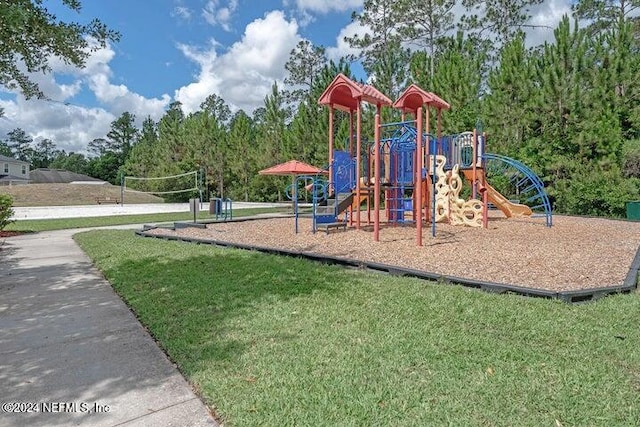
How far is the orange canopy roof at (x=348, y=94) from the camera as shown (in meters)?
10.1

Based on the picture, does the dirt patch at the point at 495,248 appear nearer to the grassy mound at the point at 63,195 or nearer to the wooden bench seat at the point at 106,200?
the wooden bench seat at the point at 106,200

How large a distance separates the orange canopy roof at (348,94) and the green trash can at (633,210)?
383 inches

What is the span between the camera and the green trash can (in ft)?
45.6

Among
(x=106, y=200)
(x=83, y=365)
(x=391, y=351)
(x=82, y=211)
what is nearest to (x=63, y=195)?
(x=106, y=200)

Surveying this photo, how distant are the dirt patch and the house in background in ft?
181

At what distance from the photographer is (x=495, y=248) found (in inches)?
295

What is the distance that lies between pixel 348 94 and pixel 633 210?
427 inches

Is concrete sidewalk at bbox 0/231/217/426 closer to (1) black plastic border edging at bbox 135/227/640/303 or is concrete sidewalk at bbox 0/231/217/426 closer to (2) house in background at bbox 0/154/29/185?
(1) black plastic border edging at bbox 135/227/640/303

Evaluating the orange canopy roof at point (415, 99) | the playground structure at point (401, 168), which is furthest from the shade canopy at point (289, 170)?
the orange canopy roof at point (415, 99)

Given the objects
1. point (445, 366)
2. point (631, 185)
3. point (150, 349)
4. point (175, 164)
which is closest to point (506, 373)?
point (445, 366)

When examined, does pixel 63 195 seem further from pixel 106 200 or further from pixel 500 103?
pixel 500 103

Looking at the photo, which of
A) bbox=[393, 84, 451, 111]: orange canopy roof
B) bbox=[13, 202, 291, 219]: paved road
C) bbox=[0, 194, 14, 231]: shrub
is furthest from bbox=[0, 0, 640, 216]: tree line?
bbox=[0, 194, 14, 231]: shrub

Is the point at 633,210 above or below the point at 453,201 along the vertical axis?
below

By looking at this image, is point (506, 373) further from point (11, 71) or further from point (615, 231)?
point (615, 231)
